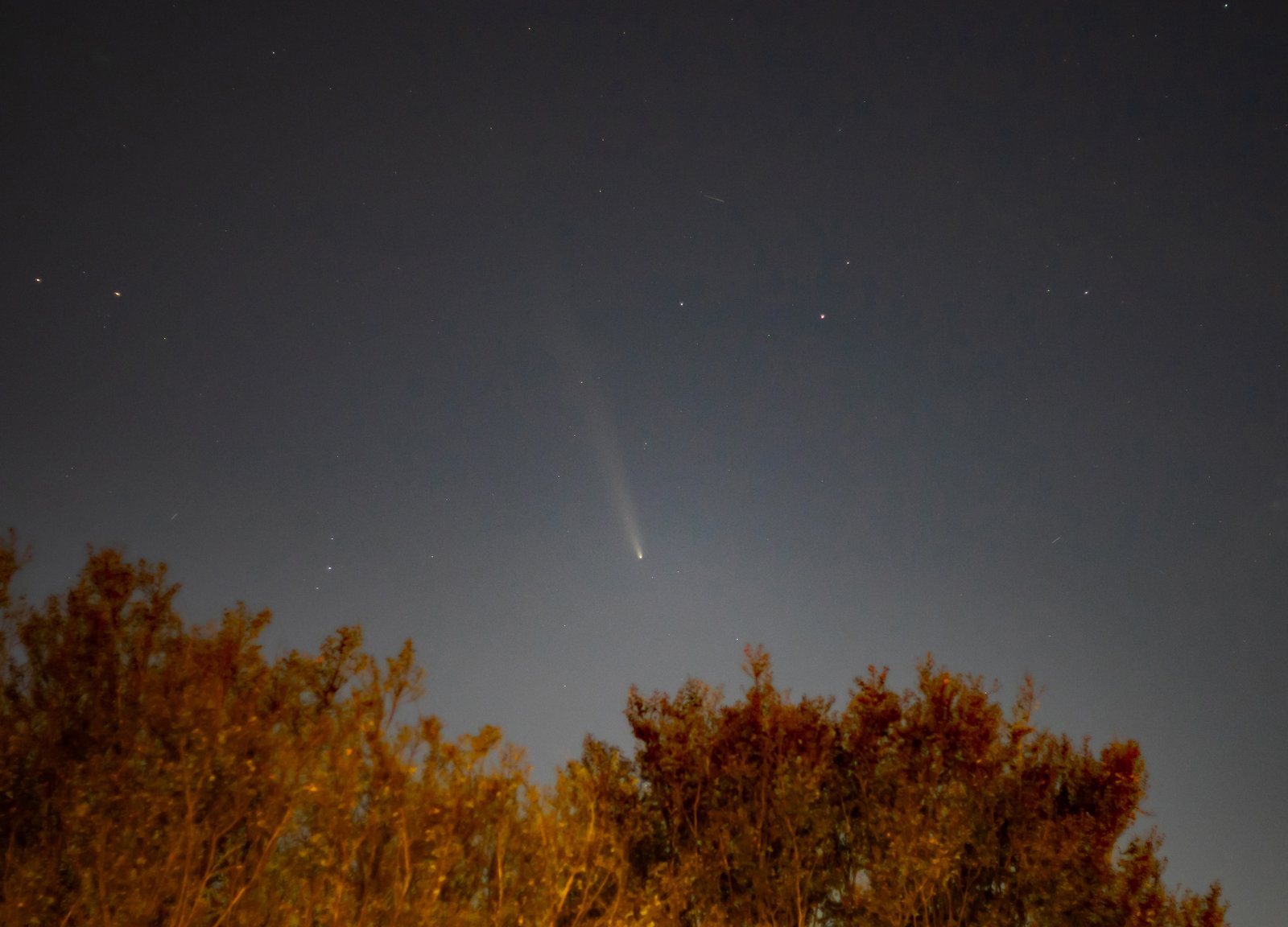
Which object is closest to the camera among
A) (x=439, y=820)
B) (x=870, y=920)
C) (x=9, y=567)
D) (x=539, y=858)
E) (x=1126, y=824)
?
(x=439, y=820)

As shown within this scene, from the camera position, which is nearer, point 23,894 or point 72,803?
point 23,894

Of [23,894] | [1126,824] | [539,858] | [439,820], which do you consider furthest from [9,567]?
[1126,824]

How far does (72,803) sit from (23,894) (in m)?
1.85

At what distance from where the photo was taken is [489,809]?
15.5 meters

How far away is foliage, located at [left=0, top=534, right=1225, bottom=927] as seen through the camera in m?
13.8

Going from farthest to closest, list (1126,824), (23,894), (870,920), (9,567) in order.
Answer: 1. (1126,824)
2. (870,920)
3. (9,567)
4. (23,894)

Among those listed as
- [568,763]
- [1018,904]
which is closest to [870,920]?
[1018,904]

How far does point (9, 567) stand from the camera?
701 inches

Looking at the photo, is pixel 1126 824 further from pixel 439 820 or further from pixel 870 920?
pixel 439 820

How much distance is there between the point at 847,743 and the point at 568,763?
323 inches

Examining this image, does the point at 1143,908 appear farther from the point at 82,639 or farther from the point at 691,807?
the point at 82,639

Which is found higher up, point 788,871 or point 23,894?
point 788,871

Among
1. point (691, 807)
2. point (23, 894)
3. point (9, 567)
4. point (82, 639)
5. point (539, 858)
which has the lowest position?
point (23, 894)

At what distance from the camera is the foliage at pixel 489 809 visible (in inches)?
544
